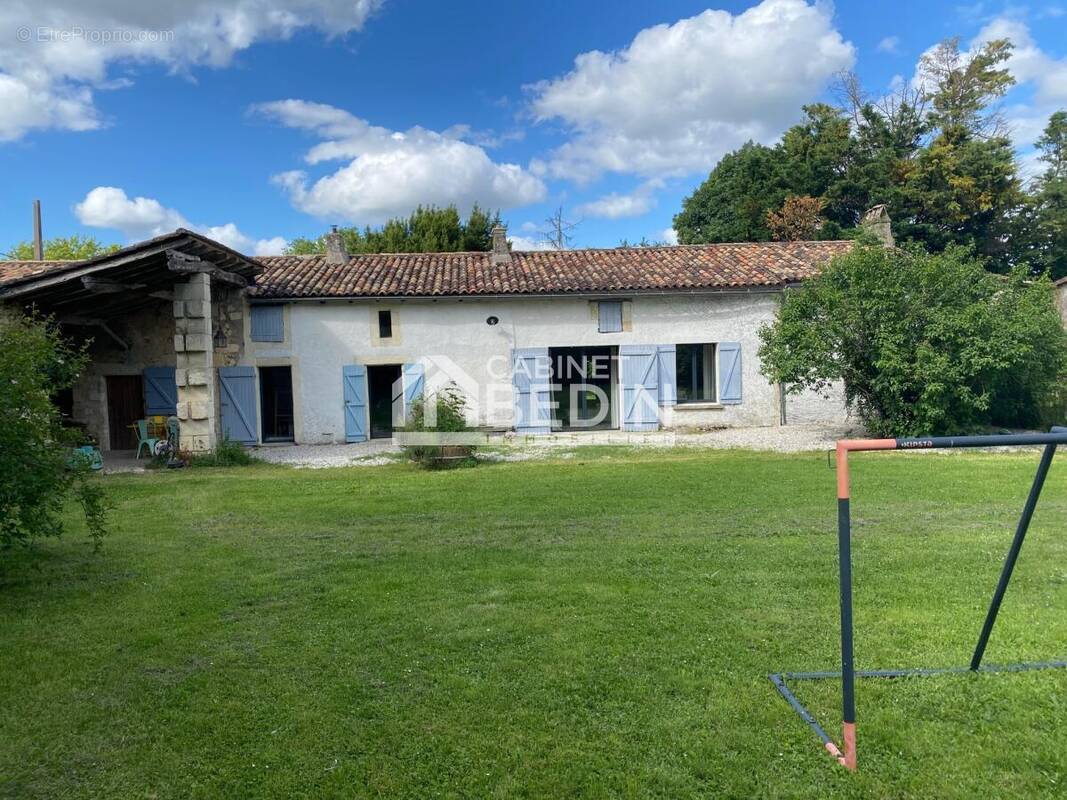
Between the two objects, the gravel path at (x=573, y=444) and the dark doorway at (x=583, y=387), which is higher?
the dark doorway at (x=583, y=387)

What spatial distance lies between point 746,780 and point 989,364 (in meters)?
11.7

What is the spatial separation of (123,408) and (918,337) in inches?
647

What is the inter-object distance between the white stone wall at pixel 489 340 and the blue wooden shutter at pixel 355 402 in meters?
0.15

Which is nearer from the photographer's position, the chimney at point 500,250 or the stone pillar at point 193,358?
the stone pillar at point 193,358

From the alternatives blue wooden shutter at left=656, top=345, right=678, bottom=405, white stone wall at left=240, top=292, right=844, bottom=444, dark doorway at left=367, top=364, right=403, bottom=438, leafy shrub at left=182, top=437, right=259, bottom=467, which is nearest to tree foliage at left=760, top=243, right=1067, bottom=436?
white stone wall at left=240, top=292, right=844, bottom=444

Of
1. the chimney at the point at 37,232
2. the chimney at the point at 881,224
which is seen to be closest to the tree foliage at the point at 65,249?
the chimney at the point at 37,232

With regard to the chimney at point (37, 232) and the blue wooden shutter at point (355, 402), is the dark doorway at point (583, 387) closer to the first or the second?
the blue wooden shutter at point (355, 402)

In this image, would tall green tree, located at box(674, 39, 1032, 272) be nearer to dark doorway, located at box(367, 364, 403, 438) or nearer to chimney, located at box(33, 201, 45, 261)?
dark doorway, located at box(367, 364, 403, 438)

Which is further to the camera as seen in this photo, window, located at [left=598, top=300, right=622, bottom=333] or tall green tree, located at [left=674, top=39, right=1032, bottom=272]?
tall green tree, located at [left=674, top=39, right=1032, bottom=272]

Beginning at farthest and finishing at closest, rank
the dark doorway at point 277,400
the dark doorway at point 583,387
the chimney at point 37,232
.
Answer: the chimney at point 37,232 → the dark doorway at point 277,400 → the dark doorway at point 583,387

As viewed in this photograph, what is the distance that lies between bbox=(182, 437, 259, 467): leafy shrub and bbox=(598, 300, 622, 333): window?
312 inches

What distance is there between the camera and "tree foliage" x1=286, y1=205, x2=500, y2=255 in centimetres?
2838

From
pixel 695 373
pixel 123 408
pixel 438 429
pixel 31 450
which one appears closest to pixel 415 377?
pixel 438 429

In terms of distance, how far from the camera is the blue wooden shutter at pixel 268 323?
608 inches
